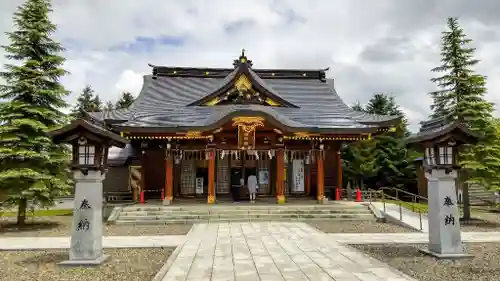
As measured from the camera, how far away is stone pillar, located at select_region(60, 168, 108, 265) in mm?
8898

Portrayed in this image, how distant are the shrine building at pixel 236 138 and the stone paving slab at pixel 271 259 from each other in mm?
6269

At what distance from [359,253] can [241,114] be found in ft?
31.2

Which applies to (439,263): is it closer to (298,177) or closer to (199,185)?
(298,177)

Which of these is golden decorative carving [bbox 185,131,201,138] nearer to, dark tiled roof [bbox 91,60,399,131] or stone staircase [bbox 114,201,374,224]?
dark tiled roof [bbox 91,60,399,131]

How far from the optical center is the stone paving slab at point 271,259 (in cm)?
736

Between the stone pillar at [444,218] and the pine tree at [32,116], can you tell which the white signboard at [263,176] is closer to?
the pine tree at [32,116]

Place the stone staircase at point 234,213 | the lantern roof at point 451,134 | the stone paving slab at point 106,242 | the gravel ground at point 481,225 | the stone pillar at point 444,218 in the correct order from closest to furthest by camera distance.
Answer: the stone pillar at point 444,218
the lantern roof at point 451,134
the stone paving slab at point 106,242
the gravel ground at point 481,225
the stone staircase at point 234,213

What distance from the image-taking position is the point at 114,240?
39.4 ft

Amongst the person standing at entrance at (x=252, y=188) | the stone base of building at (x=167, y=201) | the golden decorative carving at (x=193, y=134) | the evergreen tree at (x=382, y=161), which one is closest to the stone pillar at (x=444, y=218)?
the person standing at entrance at (x=252, y=188)

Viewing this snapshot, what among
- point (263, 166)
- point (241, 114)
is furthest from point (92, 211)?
point (263, 166)

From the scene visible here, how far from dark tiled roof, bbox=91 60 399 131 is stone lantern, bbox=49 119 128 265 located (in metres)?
8.69

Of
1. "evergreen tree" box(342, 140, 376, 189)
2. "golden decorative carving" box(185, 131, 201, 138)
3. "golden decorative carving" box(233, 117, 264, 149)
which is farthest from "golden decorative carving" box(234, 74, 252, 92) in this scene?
"evergreen tree" box(342, 140, 376, 189)

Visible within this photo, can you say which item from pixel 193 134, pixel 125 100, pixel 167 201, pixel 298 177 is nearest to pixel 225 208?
pixel 167 201

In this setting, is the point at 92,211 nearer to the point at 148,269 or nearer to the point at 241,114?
the point at 148,269
